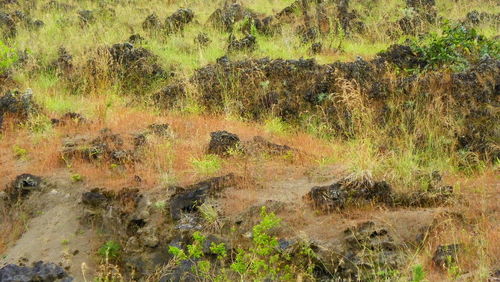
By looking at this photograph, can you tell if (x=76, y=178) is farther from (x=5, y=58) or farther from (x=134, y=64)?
(x=134, y=64)

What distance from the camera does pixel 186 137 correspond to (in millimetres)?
9078

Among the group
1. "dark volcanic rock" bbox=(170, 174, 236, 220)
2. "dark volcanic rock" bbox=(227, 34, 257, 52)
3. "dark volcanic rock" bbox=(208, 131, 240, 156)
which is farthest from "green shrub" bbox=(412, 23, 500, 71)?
"dark volcanic rock" bbox=(170, 174, 236, 220)

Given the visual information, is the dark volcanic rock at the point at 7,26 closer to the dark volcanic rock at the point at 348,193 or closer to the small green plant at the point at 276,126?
the small green plant at the point at 276,126

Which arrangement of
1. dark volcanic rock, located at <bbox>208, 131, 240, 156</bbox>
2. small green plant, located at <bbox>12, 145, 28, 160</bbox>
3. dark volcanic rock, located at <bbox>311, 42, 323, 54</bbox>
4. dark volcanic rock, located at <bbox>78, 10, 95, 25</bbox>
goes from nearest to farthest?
dark volcanic rock, located at <bbox>208, 131, 240, 156</bbox> → small green plant, located at <bbox>12, 145, 28, 160</bbox> → dark volcanic rock, located at <bbox>311, 42, 323, 54</bbox> → dark volcanic rock, located at <bbox>78, 10, 95, 25</bbox>

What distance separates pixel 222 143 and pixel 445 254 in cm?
368

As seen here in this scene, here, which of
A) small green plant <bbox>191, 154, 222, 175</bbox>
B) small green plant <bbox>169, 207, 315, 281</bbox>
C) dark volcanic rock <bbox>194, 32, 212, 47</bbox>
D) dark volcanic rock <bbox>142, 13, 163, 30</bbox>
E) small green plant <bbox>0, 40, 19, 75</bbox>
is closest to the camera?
small green plant <bbox>169, 207, 315, 281</bbox>

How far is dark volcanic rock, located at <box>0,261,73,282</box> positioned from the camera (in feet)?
18.5

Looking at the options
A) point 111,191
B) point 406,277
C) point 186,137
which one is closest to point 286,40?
point 186,137

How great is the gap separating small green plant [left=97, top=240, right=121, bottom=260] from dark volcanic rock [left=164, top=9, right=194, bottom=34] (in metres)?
8.99

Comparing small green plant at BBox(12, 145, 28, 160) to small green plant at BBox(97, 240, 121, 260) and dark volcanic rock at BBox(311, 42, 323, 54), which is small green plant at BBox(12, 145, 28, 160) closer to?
small green plant at BBox(97, 240, 121, 260)

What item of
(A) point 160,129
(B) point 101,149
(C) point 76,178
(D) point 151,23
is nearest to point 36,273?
(C) point 76,178

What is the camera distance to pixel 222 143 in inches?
319

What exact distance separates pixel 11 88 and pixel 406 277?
360 inches

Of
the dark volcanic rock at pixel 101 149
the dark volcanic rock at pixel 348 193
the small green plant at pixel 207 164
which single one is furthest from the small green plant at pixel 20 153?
the dark volcanic rock at pixel 348 193
